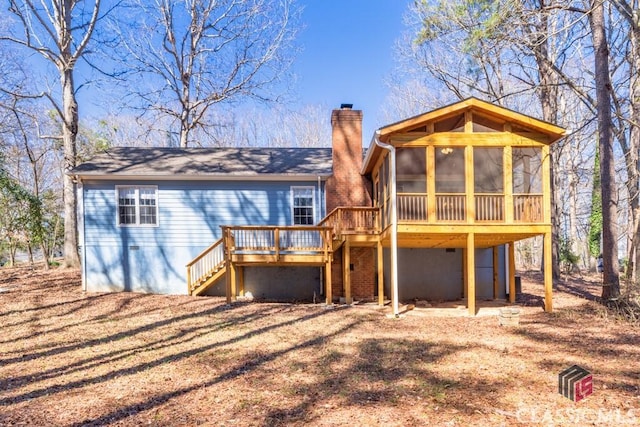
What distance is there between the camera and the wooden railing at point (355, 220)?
38.7 feet

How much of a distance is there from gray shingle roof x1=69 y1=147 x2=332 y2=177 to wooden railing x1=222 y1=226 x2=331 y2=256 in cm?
220

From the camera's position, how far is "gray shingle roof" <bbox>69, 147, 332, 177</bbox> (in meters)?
13.2

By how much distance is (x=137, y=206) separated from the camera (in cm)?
1320

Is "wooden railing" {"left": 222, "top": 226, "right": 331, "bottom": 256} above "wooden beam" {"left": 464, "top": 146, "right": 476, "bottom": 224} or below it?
below

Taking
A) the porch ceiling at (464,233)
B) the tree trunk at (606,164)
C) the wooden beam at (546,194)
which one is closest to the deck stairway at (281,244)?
the porch ceiling at (464,233)

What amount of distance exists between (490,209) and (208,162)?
9516 mm

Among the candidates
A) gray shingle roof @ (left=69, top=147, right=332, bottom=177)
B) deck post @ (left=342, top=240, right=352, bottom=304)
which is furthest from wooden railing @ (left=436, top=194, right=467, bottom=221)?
gray shingle roof @ (left=69, top=147, right=332, bottom=177)

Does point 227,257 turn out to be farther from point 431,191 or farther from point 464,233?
point 464,233

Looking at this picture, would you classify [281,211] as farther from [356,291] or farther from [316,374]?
[316,374]

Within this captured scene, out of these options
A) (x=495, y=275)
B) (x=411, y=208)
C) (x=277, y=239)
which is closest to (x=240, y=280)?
(x=277, y=239)

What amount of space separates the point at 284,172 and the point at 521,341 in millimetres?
8599

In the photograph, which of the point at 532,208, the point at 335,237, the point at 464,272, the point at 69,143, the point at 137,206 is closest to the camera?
the point at 532,208

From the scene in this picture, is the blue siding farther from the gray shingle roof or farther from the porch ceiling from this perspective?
the porch ceiling

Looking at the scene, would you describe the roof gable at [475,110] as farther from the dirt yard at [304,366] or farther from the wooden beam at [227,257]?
the wooden beam at [227,257]
